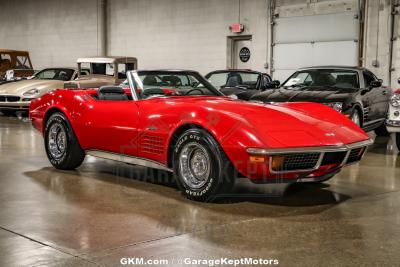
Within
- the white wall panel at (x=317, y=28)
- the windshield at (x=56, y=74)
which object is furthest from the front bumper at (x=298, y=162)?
the windshield at (x=56, y=74)

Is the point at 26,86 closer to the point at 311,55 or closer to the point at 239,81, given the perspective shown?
the point at 239,81

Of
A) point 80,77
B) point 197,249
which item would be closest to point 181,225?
point 197,249

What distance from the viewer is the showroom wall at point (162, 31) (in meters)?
13.8

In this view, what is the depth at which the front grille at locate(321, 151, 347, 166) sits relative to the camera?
475cm

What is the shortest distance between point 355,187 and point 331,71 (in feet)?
14.1

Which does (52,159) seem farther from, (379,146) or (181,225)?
(379,146)

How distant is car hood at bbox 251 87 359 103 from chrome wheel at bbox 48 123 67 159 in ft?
12.4

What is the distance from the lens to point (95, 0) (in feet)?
69.7

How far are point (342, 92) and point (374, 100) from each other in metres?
0.91

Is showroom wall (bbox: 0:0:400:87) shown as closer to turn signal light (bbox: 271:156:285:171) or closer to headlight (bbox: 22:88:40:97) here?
headlight (bbox: 22:88:40:97)

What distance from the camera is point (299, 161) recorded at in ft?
15.1

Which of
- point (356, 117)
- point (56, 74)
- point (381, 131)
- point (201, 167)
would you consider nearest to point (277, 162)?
point (201, 167)

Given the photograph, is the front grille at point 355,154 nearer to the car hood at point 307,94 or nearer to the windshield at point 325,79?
the car hood at point 307,94

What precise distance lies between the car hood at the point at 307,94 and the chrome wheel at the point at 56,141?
3783 mm
